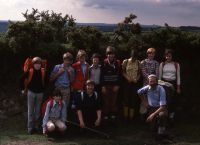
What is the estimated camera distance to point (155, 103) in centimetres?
1088

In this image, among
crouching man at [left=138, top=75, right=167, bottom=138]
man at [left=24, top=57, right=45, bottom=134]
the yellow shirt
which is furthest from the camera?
the yellow shirt

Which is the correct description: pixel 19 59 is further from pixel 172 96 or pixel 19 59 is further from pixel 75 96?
pixel 172 96

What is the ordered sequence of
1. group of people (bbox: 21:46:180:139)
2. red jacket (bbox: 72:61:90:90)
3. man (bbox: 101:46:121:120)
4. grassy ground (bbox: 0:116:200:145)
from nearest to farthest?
1. grassy ground (bbox: 0:116:200:145)
2. group of people (bbox: 21:46:180:139)
3. red jacket (bbox: 72:61:90:90)
4. man (bbox: 101:46:121:120)

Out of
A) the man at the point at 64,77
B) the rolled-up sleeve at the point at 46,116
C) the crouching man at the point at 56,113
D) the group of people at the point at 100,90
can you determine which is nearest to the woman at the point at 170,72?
the group of people at the point at 100,90

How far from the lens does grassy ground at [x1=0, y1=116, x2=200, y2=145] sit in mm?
10375

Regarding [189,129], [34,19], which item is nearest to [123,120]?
[189,129]

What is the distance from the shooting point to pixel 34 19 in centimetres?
1385

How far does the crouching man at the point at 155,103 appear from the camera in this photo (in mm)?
10633

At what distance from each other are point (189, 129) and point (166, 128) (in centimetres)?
55

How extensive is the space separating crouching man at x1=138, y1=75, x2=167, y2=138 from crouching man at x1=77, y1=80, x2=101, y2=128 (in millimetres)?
1012

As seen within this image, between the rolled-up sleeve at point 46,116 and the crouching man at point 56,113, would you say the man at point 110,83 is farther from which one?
the rolled-up sleeve at point 46,116

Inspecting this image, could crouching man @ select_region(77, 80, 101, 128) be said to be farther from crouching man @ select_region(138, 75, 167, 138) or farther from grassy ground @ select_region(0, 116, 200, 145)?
crouching man @ select_region(138, 75, 167, 138)

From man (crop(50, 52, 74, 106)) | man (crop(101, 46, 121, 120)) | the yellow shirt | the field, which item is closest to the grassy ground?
the field

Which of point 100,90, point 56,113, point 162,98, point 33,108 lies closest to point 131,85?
point 100,90
